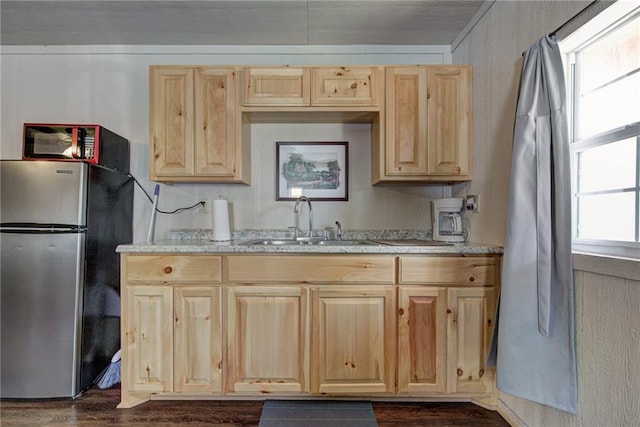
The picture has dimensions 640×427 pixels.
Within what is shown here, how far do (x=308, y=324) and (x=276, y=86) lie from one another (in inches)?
59.5

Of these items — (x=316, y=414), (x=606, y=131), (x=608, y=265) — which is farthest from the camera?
(x=316, y=414)

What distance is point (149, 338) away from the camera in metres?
1.76

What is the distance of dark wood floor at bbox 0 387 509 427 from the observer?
1.65m

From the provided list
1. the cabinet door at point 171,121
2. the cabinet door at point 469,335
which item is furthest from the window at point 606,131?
the cabinet door at point 171,121

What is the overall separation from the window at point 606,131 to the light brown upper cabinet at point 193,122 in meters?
1.82

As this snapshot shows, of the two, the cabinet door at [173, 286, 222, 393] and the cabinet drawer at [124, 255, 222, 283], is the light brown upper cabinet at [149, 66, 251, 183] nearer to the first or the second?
the cabinet drawer at [124, 255, 222, 283]

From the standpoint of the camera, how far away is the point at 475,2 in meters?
1.92

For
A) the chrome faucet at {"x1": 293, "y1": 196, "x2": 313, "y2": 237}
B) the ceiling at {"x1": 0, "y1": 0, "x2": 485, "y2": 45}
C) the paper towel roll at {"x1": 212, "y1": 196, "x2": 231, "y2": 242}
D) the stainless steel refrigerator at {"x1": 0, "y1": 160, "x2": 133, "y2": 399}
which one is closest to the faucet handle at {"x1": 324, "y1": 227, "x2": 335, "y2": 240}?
the chrome faucet at {"x1": 293, "y1": 196, "x2": 313, "y2": 237}

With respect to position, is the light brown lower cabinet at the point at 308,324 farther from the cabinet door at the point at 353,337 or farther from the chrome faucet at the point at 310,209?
the chrome faucet at the point at 310,209

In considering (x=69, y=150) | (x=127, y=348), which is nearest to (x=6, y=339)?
(x=127, y=348)

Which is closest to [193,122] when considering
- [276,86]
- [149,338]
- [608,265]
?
[276,86]

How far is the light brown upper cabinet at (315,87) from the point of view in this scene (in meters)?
2.05

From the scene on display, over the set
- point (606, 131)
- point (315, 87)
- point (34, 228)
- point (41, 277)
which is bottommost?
point (41, 277)

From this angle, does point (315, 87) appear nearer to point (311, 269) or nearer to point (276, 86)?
point (276, 86)
